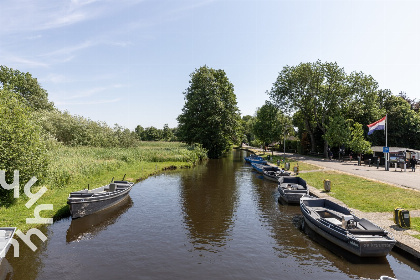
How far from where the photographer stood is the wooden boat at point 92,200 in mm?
18062

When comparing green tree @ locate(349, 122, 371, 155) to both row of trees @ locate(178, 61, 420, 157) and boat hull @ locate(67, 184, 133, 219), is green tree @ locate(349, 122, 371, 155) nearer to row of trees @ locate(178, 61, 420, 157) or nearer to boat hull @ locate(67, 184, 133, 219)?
row of trees @ locate(178, 61, 420, 157)

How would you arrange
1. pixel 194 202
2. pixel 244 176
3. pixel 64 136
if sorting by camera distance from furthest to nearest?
pixel 64 136 → pixel 244 176 → pixel 194 202

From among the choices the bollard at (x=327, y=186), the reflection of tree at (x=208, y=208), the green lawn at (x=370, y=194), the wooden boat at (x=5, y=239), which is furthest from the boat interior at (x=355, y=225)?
the wooden boat at (x=5, y=239)

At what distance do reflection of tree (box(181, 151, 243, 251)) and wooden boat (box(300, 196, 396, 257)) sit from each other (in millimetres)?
5460

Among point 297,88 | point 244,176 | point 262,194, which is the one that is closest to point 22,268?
point 262,194

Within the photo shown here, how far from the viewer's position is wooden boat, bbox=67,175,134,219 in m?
18.1

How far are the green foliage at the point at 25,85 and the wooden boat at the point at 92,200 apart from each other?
191 feet

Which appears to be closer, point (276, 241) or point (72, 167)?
point (276, 241)

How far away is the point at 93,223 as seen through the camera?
1805 centimetres

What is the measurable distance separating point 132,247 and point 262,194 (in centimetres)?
1554

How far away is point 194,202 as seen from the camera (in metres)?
23.4

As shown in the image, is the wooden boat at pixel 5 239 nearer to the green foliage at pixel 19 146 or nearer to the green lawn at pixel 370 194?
the green foliage at pixel 19 146

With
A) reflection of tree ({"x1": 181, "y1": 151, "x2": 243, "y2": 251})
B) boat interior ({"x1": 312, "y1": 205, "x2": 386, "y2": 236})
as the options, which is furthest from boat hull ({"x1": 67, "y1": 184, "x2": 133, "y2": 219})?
boat interior ({"x1": 312, "y1": 205, "x2": 386, "y2": 236})

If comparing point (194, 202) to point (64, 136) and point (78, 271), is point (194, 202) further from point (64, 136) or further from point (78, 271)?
point (64, 136)
